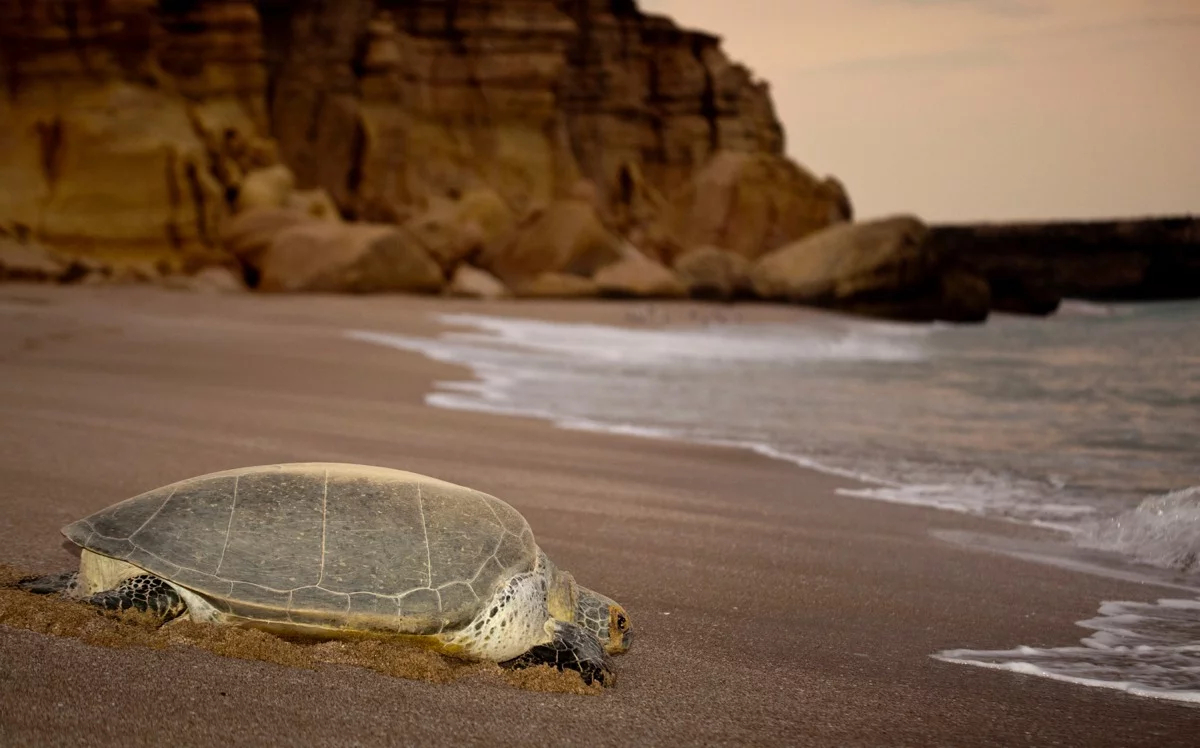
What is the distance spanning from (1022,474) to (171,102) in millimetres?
29727

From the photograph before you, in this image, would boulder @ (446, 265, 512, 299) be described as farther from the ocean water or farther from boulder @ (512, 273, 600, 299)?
the ocean water

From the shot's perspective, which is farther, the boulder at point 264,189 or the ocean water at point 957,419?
the boulder at point 264,189

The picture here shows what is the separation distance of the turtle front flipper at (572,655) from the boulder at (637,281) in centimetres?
3007

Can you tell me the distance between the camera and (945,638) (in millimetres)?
3912

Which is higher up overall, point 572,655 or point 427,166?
point 427,166

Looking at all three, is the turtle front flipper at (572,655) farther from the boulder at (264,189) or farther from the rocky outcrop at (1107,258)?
the rocky outcrop at (1107,258)

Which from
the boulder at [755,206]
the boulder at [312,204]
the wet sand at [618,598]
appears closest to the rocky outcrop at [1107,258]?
the boulder at [755,206]

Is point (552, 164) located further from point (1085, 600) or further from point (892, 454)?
point (1085, 600)

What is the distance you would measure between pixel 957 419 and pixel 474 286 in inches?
893

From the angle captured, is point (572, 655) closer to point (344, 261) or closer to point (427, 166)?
point (344, 261)

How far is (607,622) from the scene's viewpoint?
11.3 ft

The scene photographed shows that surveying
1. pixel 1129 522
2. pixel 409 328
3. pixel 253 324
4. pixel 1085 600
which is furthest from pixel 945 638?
pixel 409 328

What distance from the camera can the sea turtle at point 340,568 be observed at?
10.3ft

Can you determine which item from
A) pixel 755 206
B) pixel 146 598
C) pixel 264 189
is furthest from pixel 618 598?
pixel 755 206
